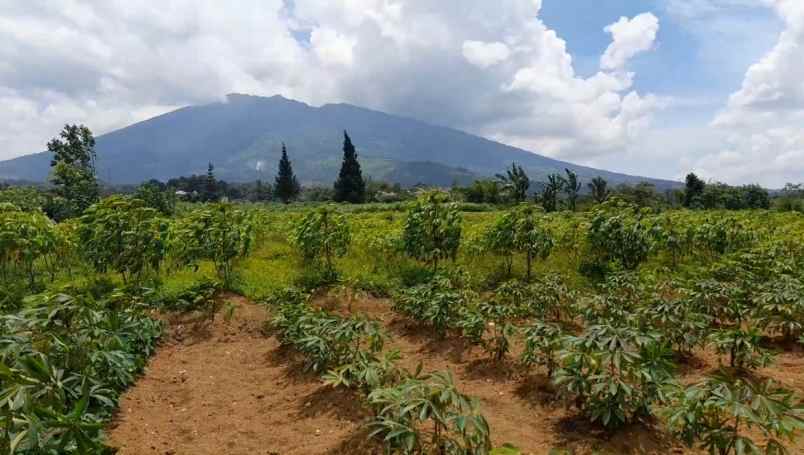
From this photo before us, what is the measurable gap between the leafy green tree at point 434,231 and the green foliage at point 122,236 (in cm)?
507

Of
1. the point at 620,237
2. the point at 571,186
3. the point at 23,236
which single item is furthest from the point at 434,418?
the point at 571,186

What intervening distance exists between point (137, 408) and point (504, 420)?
3.98m

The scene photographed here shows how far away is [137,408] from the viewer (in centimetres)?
555

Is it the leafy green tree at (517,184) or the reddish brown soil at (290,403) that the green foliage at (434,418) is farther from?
the leafy green tree at (517,184)

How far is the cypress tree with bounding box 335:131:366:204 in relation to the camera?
5312 cm

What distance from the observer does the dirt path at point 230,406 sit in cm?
470

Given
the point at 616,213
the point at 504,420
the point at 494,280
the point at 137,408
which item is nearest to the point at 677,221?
the point at 616,213

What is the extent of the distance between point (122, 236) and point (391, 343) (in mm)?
5159

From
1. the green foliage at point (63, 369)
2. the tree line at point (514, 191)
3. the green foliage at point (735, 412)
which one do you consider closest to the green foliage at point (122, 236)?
Result: the green foliage at point (63, 369)

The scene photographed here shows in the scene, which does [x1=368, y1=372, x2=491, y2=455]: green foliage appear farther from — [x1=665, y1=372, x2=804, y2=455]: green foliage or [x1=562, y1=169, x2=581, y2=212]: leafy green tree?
[x1=562, y1=169, x2=581, y2=212]: leafy green tree

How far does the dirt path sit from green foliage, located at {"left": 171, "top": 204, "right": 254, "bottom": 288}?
1994 mm

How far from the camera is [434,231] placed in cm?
1108

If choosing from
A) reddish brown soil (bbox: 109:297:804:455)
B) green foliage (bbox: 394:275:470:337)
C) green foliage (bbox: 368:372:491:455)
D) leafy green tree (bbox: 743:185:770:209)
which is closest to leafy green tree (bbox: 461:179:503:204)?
leafy green tree (bbox: 743:185:770:209)

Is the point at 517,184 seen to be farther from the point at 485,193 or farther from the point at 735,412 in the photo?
the point at 735,412
